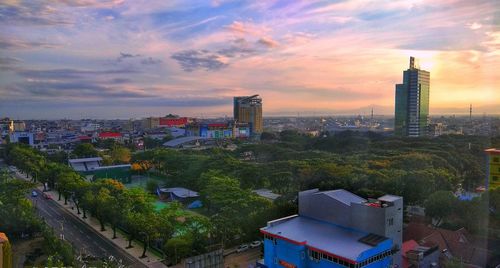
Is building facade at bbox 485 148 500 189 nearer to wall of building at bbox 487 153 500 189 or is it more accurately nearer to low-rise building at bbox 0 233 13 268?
wall of building at bbox 487 153 500 189

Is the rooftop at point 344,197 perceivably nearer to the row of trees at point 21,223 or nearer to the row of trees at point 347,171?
the row of trees at point 347,171

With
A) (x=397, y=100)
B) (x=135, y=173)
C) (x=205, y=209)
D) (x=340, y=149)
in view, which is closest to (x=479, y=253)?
(x=205, y=209)

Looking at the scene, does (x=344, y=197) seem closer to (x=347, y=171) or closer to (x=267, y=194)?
(x=347, y=171)

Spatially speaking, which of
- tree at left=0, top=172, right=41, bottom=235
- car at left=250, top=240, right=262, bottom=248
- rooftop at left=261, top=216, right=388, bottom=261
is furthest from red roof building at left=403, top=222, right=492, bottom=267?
tree at left=0, top=172, right=41, bottom=235

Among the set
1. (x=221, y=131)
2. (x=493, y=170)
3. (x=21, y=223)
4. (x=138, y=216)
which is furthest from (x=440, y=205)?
(x=221, y=131)

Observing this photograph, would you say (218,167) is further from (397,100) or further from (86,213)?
(397,100)

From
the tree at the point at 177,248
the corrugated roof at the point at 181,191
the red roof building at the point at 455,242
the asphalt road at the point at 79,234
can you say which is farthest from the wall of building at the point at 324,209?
the corrugated roof at the point at 181,191
